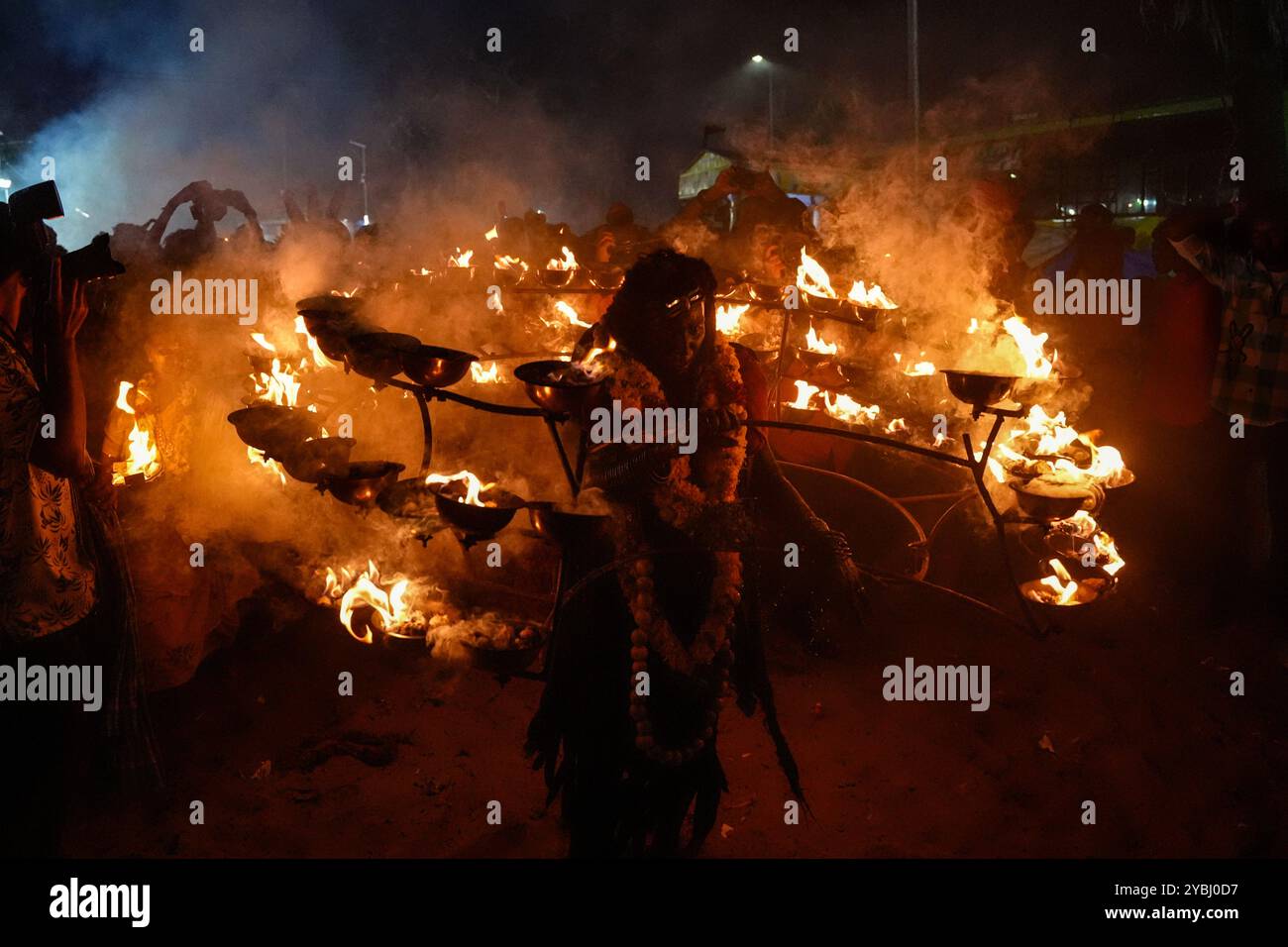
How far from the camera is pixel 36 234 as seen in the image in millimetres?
2756

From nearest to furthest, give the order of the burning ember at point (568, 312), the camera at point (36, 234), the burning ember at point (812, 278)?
the camera at point (36, 234)
the burning ember at point (812, 278)
the burning ember at point (568, 312)

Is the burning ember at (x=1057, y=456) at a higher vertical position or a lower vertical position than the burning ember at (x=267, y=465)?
lower

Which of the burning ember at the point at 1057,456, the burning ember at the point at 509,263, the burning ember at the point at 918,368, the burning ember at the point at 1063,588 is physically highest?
the burning ember at the point at 509,263

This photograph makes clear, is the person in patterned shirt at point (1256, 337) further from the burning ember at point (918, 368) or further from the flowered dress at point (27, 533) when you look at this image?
the flowered dress at point (27, 533)

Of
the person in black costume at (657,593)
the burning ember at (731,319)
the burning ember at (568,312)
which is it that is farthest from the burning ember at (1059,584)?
the burning ember at (568,312)

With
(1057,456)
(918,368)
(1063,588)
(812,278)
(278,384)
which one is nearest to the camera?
(1057,456)

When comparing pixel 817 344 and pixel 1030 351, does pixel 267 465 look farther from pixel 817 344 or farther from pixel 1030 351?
pixel 1030 351

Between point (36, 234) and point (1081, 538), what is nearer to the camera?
point (36, 234)

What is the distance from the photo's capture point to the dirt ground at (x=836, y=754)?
417 centimetres

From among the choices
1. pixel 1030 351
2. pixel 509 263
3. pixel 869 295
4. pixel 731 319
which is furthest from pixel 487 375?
pixel 1030 351

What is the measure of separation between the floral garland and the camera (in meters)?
2.14

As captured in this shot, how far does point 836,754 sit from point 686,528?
2.76 meters

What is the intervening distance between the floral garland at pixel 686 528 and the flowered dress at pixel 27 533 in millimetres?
2195
